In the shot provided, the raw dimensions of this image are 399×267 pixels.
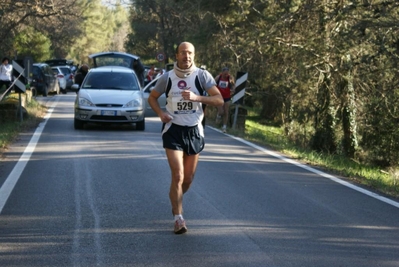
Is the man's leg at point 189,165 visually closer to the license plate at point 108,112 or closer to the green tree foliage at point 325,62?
the green tree foliage at point 325,62

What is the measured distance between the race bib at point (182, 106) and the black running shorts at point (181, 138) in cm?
16

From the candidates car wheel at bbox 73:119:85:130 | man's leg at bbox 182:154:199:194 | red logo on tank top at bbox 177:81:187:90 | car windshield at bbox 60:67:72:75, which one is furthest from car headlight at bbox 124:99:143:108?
car windshield at bbox 60:67:72:75

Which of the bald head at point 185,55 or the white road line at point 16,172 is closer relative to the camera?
the bald head at point 185,55

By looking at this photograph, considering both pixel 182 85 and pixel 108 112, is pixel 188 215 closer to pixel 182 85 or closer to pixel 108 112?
pixel 182 85

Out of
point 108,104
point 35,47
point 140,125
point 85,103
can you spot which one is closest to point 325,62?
point 140,125

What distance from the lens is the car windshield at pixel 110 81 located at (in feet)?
68.9

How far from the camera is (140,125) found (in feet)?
66.5

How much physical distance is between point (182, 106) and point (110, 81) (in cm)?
1350

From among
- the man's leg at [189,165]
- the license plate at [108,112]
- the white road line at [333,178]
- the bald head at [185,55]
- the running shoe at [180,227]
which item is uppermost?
the bald head at [185,55]

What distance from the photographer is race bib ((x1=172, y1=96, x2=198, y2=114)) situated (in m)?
7.89

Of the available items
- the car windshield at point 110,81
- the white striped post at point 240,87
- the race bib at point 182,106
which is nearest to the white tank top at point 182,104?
the race bib at point 182,106

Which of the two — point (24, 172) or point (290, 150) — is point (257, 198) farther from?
point (290, 150)

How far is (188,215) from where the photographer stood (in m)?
8.89

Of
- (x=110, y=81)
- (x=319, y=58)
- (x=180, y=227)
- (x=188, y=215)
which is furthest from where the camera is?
(x=319, y=58)
